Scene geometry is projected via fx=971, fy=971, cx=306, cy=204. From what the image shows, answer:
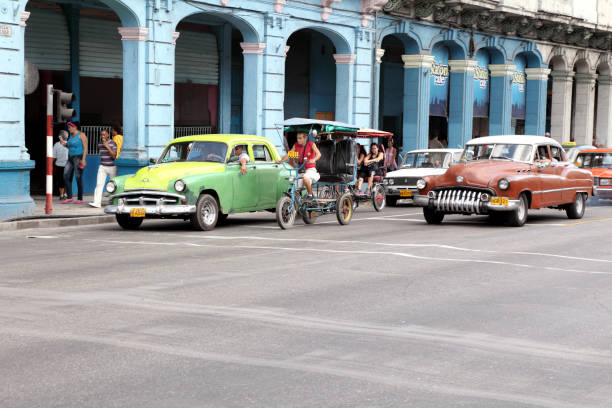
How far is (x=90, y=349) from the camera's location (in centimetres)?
700

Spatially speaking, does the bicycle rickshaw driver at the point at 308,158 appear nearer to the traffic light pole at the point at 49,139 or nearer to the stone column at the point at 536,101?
the traffic light pole at the point at 49,139

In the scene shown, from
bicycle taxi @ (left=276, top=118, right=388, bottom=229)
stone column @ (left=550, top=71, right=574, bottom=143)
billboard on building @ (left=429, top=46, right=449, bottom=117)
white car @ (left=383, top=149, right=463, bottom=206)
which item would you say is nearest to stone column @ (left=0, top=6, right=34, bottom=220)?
bicycle taxi @ (left=276, top=118, right=388, bottom=229)

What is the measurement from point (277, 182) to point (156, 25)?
6.72 meters

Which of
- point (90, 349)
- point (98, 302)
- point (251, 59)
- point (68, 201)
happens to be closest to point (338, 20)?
point (251, 59)

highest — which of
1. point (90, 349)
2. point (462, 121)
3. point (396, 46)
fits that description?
point (396, 46)

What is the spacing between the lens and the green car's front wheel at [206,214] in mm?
16031

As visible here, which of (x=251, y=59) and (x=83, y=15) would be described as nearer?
(x=83, y=15)

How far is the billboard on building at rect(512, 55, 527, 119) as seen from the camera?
38.5 meters

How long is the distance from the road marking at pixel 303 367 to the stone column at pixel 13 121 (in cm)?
1133

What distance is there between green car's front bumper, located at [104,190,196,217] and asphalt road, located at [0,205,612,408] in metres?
1.29

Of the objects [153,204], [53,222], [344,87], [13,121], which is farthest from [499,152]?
[344,87]

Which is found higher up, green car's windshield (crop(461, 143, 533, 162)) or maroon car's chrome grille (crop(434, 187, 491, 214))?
green car's windshield (crop(461, 143, 533, 162))

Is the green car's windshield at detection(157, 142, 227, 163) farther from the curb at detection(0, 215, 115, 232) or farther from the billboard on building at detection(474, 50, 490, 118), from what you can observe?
the billboard on building at detection(474, 50, 490, 118)

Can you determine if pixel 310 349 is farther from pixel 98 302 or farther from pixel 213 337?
pixel 98 302
